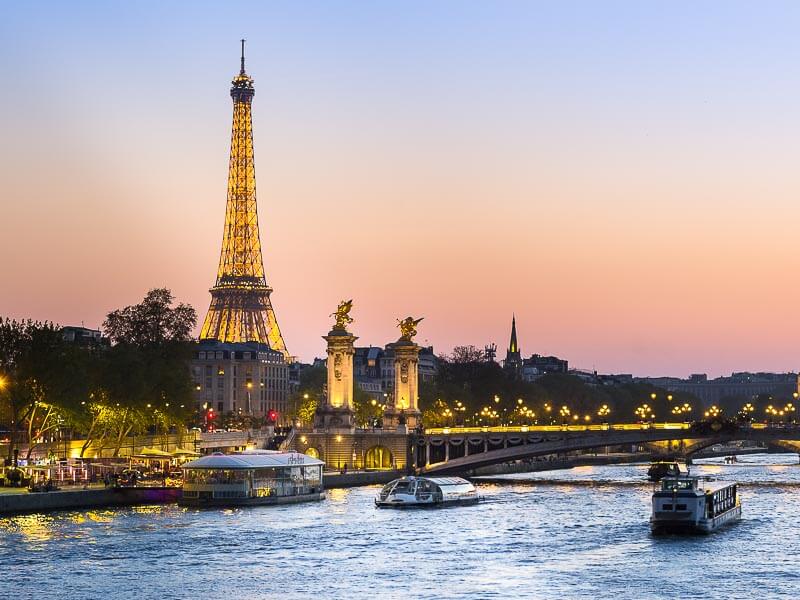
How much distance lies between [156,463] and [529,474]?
44498 mm

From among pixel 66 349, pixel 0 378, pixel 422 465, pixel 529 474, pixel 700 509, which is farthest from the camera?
pixel 529 474

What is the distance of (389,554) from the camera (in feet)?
209

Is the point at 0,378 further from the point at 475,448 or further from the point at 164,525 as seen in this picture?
the point at 475,448

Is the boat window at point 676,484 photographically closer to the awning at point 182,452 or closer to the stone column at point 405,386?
the awning at point 182,452

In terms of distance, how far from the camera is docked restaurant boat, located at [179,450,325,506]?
82938 mm

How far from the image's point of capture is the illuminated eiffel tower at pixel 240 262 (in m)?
186

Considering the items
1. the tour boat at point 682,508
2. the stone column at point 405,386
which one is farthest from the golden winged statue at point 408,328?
the tour boat at point 682,508

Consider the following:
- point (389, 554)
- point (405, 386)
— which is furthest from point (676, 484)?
point (405, 386)

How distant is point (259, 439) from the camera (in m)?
121

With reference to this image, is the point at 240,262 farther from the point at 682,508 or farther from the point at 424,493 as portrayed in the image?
the point at 682,508

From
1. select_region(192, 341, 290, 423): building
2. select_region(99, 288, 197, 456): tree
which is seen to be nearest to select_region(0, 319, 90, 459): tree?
select_region(99, 288, 197, 456): tree

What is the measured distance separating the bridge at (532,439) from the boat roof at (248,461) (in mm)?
26990

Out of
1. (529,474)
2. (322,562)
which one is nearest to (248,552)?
(322,562)

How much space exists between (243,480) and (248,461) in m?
1.00
